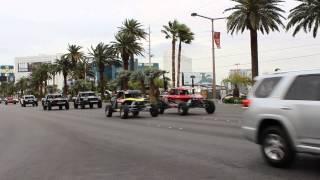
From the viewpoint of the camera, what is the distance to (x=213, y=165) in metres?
11.1

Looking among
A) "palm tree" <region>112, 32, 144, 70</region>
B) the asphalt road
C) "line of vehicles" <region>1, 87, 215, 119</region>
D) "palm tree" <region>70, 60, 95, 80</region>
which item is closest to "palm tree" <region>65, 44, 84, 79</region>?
"palm tree" <region>70, 60, 95, 80</region>

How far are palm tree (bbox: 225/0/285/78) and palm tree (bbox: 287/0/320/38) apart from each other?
277 cm

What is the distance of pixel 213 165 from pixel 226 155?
4.91 ft

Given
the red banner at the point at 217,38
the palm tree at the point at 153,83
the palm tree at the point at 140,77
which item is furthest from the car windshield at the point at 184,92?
the red banner at the point at 217,38

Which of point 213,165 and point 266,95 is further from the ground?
point 266,95

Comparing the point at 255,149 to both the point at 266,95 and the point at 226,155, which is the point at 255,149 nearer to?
the point at 226,155

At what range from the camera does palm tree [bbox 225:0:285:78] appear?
52.3 meters

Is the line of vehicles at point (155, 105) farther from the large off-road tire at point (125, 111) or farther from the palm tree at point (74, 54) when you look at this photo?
the palm tree at point (74, 54)

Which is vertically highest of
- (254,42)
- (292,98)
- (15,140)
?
(254,42)

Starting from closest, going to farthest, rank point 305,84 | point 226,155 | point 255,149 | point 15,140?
point 305,84 → point 226,155 → point 255,149 → point 15,140

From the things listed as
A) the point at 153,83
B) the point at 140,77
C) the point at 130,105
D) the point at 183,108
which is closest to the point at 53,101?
the point at 140,77

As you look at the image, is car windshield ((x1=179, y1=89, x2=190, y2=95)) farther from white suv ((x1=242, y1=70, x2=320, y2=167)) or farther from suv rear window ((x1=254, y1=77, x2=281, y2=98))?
suv rear window ((x1=254, y1=77, x2=281, y2=98))

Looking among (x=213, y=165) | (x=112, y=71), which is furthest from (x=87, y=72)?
(x=213, y=165)

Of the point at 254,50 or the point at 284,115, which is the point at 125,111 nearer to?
the point at 284,115
